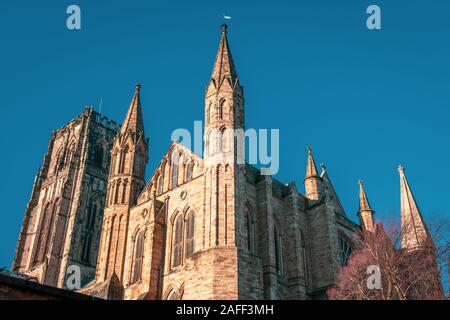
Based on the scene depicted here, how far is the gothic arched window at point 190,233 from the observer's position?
28.7m

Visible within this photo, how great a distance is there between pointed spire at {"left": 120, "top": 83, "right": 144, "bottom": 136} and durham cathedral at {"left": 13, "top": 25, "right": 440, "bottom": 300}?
103 mm

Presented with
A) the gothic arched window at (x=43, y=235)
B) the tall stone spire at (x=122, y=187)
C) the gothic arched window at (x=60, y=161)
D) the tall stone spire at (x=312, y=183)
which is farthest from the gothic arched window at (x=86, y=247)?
the tall stone spire at (x=312, y=183)

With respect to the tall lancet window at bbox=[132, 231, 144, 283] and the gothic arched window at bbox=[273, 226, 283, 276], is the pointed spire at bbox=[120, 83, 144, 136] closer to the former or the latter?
the tall lancet window at bbox=[132, 231, 144, 283]

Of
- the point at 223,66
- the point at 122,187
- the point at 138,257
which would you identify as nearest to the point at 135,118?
the point at 122,187

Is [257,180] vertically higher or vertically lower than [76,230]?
lower

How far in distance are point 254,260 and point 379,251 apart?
7.34 m

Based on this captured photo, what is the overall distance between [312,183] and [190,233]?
1115 cm

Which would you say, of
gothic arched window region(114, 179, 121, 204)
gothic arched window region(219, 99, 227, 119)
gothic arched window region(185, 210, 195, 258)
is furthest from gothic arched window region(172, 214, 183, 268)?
gothic arched window region(219, 99, 227, 119)

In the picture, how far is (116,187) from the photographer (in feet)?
116

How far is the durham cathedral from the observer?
2123cm

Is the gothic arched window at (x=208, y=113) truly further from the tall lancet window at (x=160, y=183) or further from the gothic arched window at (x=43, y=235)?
the gothic arched window at (x=43, y=235)

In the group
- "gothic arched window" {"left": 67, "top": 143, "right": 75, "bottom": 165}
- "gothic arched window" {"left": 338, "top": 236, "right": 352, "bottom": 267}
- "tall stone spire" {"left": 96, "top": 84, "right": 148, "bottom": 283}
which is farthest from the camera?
"gothic arched window" {"left": 67, "top": 143, "right": 75, "bottom": 165}
